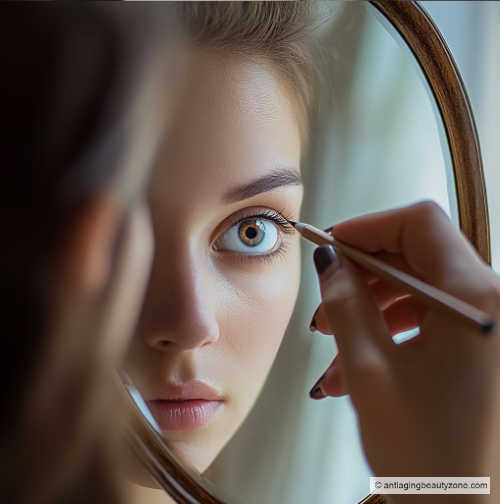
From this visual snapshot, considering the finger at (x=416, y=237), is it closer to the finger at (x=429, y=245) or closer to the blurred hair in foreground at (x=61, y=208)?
the finger at (x=429, y=245)

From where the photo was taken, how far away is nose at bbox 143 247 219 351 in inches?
10.4

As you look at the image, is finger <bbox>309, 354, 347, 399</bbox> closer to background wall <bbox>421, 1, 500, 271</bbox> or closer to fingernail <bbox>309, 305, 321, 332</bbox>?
fingernail <bbox>309, 305, 321, 332</bbox>

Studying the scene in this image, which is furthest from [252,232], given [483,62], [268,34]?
[483,62]

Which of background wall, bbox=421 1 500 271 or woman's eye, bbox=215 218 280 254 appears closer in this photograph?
woman's eye, bbox=215 218 280 254

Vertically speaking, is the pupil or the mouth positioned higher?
the pupil

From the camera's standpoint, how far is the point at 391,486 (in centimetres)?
23

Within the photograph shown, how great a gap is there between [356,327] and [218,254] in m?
0.09

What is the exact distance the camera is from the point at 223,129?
0.28 metres

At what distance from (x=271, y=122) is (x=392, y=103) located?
0.08m

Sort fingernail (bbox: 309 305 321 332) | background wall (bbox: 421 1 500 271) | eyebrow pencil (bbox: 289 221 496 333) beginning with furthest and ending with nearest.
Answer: background wall (bbox: 421 1 500 271) < fingernail (bbox: 309 305 321 332) < eyebrow pencil (bbox: 289 221 496 333)

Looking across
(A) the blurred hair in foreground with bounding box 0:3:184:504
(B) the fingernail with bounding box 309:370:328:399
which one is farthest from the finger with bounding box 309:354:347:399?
(A) the blurred hair in foreground with bounding box 0:3:184:504

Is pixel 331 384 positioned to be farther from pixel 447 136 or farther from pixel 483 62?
pixel 483 62

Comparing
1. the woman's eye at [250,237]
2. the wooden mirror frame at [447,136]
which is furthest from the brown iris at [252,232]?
the wooden mirror frame at [447,136]

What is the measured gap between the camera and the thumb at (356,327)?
8.5 inches
